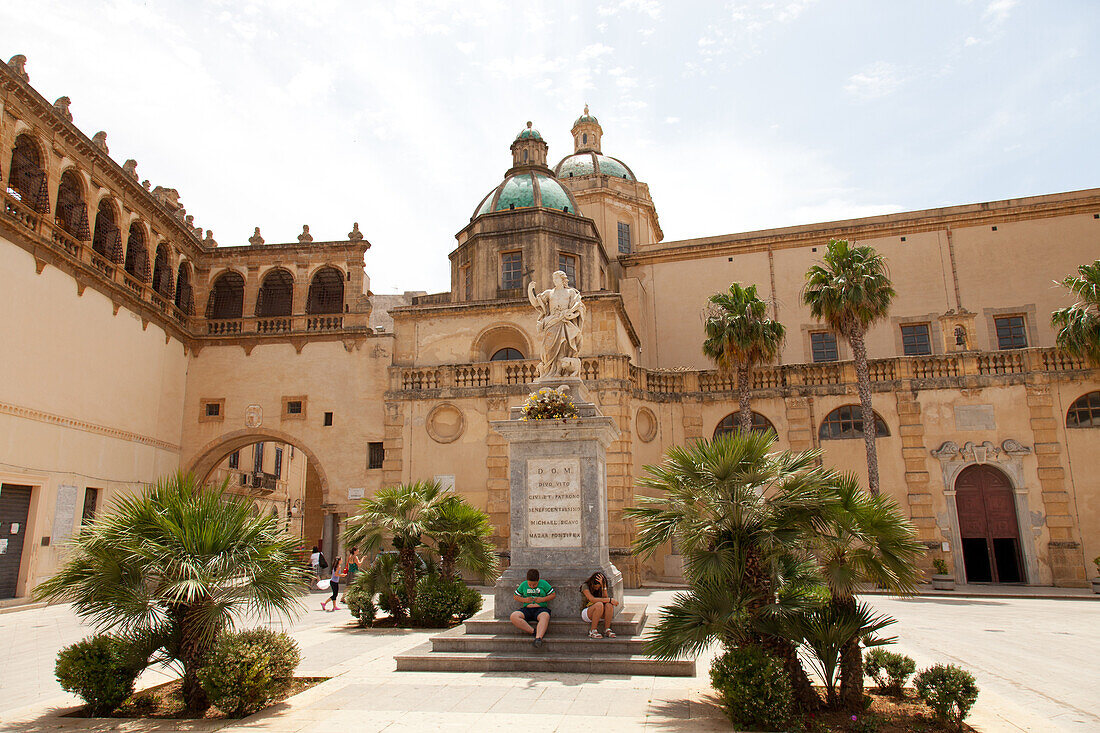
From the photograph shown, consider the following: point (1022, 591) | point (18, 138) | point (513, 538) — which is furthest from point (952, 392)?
point (18, 138)

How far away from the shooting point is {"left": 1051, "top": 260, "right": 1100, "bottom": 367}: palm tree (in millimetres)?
25281

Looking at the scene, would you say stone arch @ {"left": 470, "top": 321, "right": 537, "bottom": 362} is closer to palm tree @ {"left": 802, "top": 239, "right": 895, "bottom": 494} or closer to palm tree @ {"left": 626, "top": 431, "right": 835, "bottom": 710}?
palm tree @ {"left": 802, "top": 239, "right": 895, "bottom": 494}

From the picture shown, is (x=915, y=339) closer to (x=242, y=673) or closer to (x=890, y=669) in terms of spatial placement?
(x=890, y=669)

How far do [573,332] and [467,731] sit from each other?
7517 millimetres

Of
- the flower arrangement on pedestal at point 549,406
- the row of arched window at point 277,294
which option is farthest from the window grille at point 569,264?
the flower arrangement on pedestal at point 549,406

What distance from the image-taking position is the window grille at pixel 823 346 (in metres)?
32.8

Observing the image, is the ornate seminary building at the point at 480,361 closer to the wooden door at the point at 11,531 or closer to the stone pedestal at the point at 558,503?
→ the wooden door at the point at 11,531

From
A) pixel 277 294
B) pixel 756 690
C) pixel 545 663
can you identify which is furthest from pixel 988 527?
pixel 277 294

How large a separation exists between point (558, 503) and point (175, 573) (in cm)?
566

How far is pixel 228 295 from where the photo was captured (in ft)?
102

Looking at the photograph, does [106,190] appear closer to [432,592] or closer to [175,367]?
[175,367]

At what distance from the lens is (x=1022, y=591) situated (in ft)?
76.1

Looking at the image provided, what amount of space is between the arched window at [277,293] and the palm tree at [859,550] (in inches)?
1049

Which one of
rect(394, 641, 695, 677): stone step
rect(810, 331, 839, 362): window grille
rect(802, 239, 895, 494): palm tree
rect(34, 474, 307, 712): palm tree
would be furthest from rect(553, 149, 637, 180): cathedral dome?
rect(34, 474, 307, 712): palm tree
